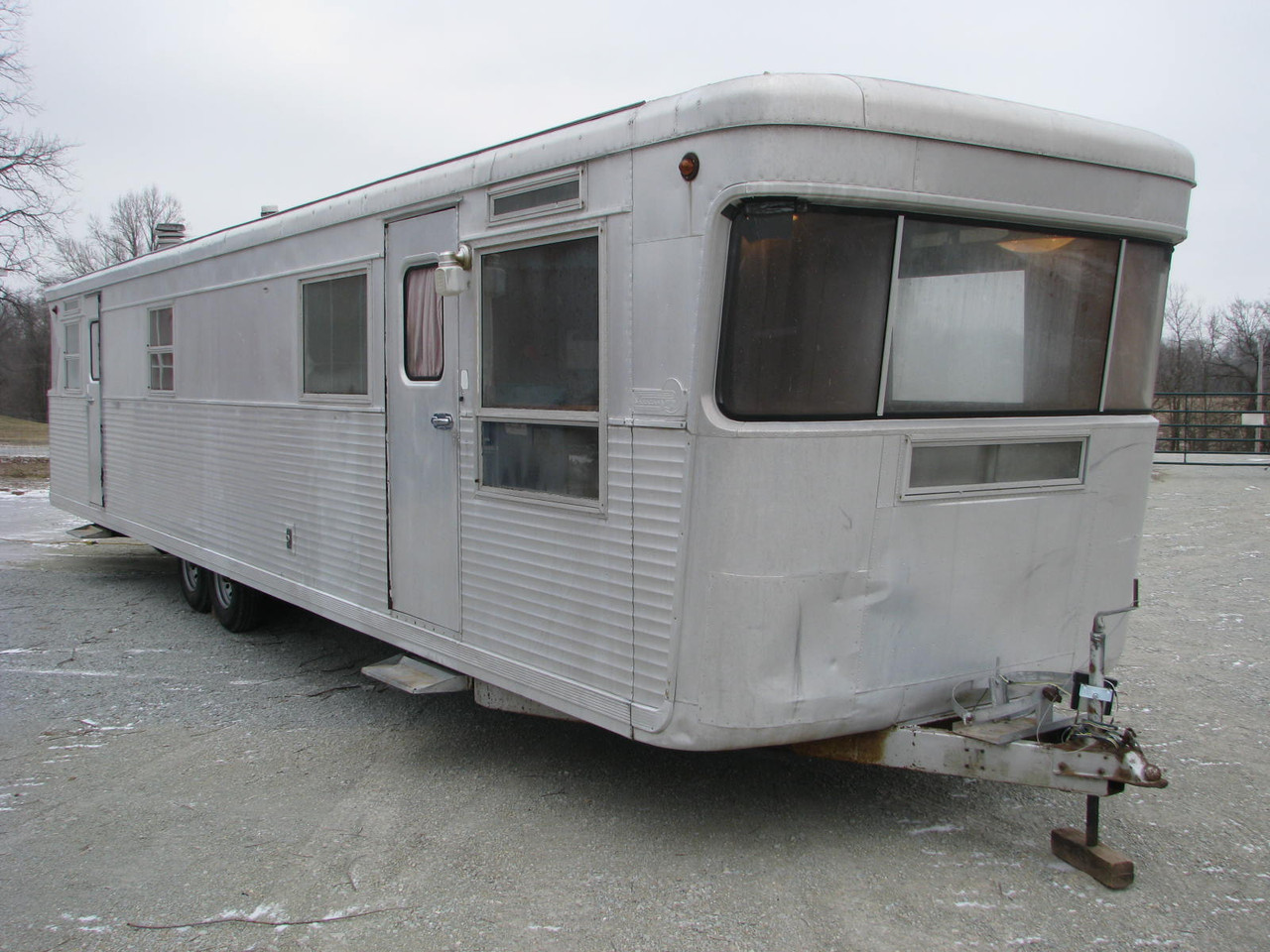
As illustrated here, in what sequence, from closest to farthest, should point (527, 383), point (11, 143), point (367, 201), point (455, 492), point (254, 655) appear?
point (527, 383), point (455, 492), point (367, 201), point (254, 655), point (11, 143)

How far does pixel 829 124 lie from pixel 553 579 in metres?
1.95

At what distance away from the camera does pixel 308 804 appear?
419 centimetres

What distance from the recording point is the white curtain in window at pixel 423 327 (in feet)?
14.8

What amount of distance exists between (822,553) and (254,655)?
4.55 m

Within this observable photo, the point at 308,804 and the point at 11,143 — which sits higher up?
the point at 11,143

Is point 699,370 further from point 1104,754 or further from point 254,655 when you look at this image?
point 254,655

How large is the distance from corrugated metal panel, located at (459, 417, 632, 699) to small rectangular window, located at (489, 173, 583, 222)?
3.01 ft

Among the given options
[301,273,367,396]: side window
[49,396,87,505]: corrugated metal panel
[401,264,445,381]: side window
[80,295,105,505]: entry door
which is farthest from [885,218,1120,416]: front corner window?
[49,396,87,505]: corrugated metal panel

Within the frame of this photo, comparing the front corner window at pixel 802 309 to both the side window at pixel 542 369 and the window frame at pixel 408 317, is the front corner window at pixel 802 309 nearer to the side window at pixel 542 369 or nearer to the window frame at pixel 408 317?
the side window at pixel 542 369

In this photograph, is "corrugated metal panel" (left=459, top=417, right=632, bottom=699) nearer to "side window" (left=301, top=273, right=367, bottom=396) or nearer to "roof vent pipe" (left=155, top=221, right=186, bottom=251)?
"side window" (left=301, top=273, right=367, bottom=396)

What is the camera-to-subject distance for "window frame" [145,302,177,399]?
281 inches

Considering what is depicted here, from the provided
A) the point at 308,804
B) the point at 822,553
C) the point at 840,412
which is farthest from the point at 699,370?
the point at 308,804

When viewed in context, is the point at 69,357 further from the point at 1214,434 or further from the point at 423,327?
the point at 1214,434

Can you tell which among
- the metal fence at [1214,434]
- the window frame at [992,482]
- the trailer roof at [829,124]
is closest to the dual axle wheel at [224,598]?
the trailer roof at [829,124]
